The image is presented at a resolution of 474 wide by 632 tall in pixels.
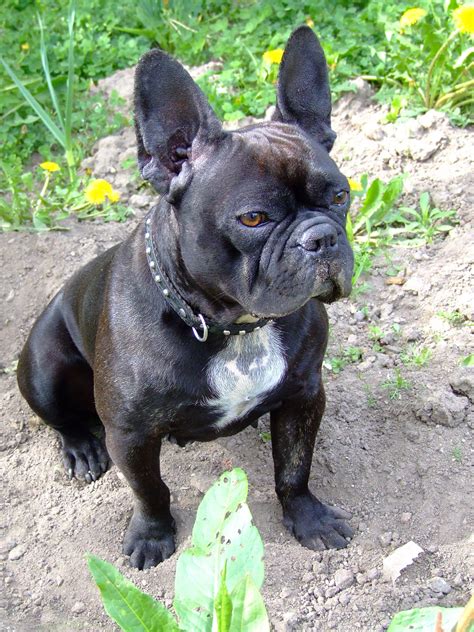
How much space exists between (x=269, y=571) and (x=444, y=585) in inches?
24.8

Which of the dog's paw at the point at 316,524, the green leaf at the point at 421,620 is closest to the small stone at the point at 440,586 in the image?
the dog's paw at the point at 316,524

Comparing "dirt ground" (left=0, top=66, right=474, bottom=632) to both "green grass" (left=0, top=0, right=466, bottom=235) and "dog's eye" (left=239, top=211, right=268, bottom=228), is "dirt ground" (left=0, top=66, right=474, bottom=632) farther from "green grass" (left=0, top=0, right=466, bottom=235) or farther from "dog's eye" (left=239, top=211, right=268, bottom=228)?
"dog's eye" (left=239, top=211, right=268, bottom=228)

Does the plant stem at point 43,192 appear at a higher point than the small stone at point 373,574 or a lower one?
higher

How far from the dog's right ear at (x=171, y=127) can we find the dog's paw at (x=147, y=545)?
1.40m

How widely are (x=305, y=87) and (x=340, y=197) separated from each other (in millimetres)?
429

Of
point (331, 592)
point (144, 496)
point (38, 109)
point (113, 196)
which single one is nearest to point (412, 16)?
point (113, 196)

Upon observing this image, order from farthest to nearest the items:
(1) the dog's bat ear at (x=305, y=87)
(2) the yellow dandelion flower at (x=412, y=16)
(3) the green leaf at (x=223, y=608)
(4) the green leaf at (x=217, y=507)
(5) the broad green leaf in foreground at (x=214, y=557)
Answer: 1. (2) the yellow dandelion flower at (x=412, y=16)
2. (1) the dog's bat ear at (x=305, y=87)
3. (4) the green leaf at (x=217, y=507)
4. (5) the broad green leaf in foreground at (x=214, y=557)
5. (3) the green leaf at (x=223, y=608)

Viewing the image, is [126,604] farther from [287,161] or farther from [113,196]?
[113,196]

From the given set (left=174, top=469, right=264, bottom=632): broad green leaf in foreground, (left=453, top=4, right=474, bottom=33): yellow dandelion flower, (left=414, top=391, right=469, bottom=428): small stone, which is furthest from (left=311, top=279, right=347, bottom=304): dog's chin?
(left=453, top=4, right=474, bottom=33): yellow dandelion flower

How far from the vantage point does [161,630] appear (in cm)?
221

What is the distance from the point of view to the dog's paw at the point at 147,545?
3424 millimetres

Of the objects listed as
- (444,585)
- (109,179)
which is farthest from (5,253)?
(444,585)

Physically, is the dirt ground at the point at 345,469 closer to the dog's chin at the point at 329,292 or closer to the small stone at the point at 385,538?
the small stone at the point at 385,538

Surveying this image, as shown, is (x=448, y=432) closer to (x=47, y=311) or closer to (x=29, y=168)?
(x=47, y=311)
